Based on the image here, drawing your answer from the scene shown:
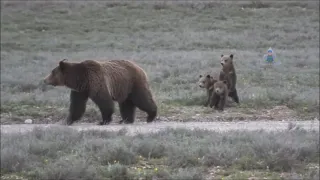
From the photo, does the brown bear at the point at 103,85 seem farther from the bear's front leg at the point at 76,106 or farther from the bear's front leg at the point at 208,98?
the bear's front leg at the point at 208,98

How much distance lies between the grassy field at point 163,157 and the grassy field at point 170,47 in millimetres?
4686

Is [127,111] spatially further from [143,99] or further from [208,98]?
[208,98]

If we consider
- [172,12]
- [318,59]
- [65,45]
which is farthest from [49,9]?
[318,59]

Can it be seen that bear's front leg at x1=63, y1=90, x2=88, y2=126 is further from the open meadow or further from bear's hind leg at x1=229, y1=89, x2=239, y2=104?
bear's hind leg at x1=229, y1=89, x2=239, y2=104

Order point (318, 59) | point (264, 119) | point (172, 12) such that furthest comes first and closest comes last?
point (172, 12)
point (318, 59)
point (264, 119)

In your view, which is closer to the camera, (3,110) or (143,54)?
(3,110)

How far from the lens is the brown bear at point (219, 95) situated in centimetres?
1582

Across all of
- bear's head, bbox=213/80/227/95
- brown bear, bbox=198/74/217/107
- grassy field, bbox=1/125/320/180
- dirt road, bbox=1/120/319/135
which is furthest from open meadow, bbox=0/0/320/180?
dirt road, bbox=1/120/319/135

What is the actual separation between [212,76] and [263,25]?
22299 millimetres

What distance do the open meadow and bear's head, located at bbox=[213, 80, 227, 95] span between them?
21.2 inches

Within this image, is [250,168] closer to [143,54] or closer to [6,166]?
[6,166]

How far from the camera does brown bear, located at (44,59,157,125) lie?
13141 millimetres

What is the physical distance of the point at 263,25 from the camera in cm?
3856

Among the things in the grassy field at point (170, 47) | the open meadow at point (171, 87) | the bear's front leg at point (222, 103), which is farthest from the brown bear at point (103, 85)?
the bear's front leg at point (222, 103)
